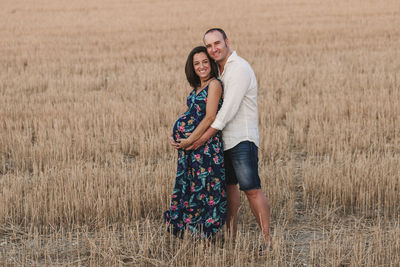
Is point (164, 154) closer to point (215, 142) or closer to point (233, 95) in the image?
point (215, 142)

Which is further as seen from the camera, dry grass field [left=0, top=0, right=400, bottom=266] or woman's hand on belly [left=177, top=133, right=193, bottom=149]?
dry grass field [left=0, top=0, right=400, bottom=266]

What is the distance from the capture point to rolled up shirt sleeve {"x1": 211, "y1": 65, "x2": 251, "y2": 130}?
365cm

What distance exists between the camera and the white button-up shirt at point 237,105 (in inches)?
144

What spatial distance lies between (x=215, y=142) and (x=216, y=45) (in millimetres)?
747

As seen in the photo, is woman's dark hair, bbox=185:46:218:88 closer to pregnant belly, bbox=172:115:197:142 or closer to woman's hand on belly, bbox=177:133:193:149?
pregnant belly, bbox=172:115:197:142

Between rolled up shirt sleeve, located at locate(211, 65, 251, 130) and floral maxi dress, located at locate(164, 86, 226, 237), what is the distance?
7.6 inches

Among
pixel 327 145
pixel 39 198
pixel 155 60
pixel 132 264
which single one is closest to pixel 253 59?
pixel 155 60

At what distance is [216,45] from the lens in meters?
3.75

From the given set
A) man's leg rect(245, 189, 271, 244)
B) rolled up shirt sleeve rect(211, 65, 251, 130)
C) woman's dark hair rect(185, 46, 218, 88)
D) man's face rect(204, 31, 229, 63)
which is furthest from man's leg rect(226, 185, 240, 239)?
man's face rect(204, 31, 229, 63)

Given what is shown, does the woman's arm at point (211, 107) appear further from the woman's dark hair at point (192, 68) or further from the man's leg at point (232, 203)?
the man's leg at point (232, 203)

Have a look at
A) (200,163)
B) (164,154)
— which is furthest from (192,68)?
(164,154)

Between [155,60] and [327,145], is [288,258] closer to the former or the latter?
[327,145]

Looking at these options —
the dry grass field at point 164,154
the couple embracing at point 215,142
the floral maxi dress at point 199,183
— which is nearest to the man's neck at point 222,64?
the couple embracing at point 215,142

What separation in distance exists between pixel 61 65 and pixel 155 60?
2.81m
